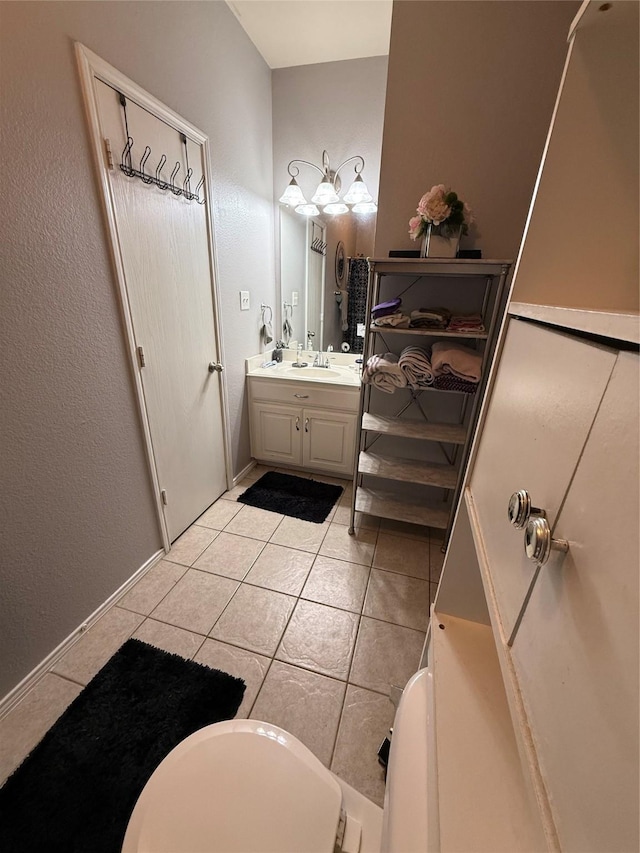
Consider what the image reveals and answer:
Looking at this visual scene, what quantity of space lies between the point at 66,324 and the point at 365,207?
209 cm

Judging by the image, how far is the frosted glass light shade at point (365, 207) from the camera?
2330 mm

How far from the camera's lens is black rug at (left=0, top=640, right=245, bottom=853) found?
3.10 feet

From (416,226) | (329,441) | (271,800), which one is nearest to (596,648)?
(271,800)

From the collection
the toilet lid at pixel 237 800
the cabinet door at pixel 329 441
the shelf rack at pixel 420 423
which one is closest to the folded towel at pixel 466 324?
the shelf rack at pixel 420 423

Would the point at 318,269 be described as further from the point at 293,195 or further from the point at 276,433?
the point at 276,433

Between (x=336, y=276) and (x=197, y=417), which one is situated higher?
(x=336, y=276)

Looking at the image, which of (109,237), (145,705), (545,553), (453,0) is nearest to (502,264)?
(453,0)

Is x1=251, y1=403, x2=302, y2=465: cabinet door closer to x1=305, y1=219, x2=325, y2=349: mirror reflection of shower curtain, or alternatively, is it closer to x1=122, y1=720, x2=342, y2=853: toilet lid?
x1=305, y1=219, x2=325, y2=349: mirror reflection of shower curtain

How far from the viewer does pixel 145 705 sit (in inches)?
48.3

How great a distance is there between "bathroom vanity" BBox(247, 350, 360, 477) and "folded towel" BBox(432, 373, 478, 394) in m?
0.74

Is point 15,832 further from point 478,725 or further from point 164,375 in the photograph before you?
point 164,375

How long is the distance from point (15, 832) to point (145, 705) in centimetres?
38

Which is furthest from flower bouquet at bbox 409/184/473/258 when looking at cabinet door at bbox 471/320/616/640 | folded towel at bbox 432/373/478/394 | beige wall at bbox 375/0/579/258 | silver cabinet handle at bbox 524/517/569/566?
silver cabinet handle at bbox 524/517/569/566

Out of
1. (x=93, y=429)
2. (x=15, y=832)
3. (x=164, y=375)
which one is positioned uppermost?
(x=164, y=375)
